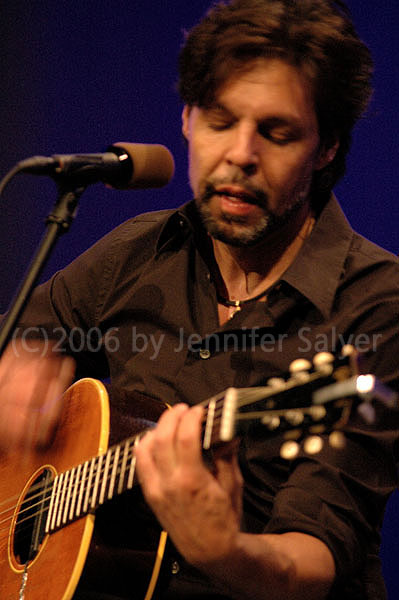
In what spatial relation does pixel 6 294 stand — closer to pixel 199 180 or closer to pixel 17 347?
pixel 17 347

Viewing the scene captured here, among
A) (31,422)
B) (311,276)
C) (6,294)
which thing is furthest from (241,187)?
(6,294)

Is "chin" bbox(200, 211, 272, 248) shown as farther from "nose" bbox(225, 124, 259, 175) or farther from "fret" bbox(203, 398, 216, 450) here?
"fret" bbox(203, 398, 216, 450)

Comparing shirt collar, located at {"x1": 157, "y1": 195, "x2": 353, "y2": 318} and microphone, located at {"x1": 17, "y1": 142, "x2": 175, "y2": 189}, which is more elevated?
microphone, located at {"x1": 17, "y1": 142, "x2": 175, "y2": 189}

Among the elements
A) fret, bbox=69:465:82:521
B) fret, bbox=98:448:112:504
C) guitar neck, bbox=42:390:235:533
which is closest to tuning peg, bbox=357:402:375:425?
guitar neck, bbox=42:390:235:533

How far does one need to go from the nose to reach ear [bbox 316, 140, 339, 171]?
0.31 metres

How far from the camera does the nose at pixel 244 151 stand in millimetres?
1855

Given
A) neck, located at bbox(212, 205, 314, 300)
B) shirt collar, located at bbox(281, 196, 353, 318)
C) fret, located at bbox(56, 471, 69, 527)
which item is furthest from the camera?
neck, located at bbox(212, 205, 314, 300)

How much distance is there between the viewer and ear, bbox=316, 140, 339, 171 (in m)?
2.14

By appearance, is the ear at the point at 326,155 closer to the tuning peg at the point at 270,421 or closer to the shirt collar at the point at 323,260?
the shirt collar at the point at 323,260

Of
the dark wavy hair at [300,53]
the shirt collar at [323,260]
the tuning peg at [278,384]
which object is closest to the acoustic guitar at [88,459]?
the tuning peg at [278,384]

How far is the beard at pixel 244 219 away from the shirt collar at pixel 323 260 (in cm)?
9

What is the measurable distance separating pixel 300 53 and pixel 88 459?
46.7 inches

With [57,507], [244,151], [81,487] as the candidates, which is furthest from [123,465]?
[244,151]

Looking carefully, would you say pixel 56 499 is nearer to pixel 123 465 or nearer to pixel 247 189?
pixel 123 465
